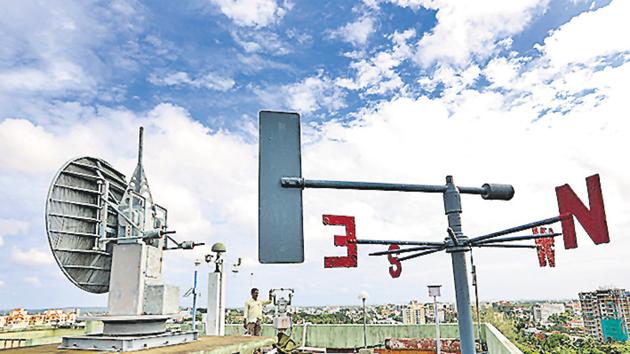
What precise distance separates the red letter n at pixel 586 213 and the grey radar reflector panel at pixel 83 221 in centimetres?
600

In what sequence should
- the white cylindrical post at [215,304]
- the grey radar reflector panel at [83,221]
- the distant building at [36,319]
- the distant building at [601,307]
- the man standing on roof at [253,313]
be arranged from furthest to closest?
the distant building at [36,319] → the white cylindrical post at [215,304] → the man standing on roof at [253,313] → the distant building at [601,307] → the grey radar reflector panel at [83,221]

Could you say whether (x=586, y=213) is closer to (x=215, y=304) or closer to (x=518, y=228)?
(x=518, y=228)

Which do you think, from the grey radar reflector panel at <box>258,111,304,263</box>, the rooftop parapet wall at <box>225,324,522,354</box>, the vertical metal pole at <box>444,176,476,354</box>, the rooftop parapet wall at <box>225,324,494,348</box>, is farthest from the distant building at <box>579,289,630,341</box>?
the grey radar reflector panel at <box>258,111,304,263</box>

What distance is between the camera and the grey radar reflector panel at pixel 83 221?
5809mm

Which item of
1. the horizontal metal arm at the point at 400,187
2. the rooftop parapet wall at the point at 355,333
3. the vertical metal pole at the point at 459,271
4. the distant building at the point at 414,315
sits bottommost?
the rooftop parapet wall at the point at 355,333

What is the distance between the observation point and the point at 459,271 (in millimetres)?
2100

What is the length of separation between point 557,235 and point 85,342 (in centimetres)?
551

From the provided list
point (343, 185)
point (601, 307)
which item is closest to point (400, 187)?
point (343, 185)

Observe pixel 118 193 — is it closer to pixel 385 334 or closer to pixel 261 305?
pixel 261 305

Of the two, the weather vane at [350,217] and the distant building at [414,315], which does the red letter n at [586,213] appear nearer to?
the weather vane at [350,217]

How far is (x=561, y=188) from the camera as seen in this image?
6.43 ft

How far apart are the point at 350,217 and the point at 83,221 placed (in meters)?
5.27

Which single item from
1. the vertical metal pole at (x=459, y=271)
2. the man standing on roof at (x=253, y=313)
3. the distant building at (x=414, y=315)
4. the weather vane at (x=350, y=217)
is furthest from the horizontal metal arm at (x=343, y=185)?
the distant building at (x=414, y=315)

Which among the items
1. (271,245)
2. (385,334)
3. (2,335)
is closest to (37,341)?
(2,335)
